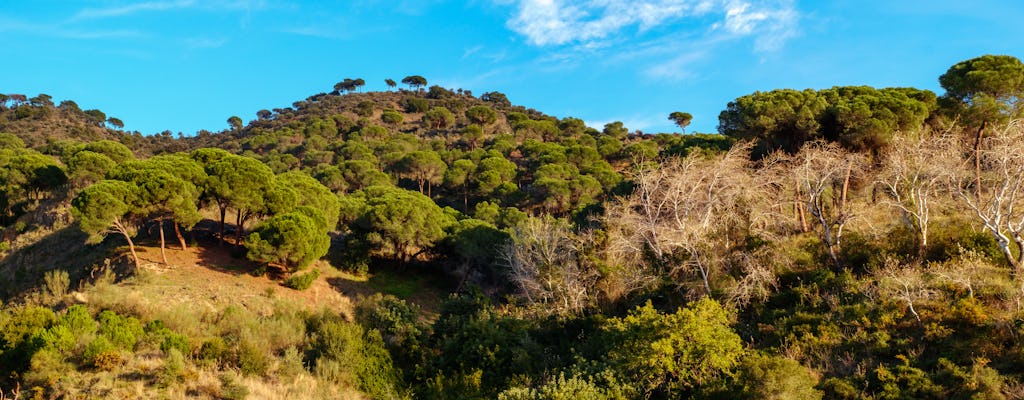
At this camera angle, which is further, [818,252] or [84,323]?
[818,252]

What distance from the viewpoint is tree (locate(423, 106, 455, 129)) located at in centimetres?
7662

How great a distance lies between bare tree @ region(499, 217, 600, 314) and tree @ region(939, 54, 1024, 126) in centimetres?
1476

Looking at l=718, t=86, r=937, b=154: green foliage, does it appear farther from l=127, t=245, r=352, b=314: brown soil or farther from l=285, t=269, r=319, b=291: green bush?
l=285, t=269, r=319, b=291: green bush

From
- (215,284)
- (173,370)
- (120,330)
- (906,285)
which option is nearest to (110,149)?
(215,284)

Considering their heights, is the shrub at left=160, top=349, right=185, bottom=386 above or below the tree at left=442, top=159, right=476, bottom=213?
below

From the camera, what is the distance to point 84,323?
11.9m

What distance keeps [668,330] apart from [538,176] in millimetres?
34345

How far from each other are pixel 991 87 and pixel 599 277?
15591mm

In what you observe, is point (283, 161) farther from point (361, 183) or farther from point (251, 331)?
point (251, 331)

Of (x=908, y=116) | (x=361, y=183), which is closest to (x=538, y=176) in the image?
(x=361, y=183)

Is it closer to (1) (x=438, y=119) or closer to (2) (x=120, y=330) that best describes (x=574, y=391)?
(2) (x=120, y=330)

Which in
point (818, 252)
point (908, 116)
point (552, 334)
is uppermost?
point (908, 116)

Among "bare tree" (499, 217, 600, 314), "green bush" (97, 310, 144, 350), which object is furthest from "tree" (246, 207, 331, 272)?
"bare tree" (499, 217, 600, 314)

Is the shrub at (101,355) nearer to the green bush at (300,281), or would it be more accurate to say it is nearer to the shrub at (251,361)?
the shrub at (251,361)
